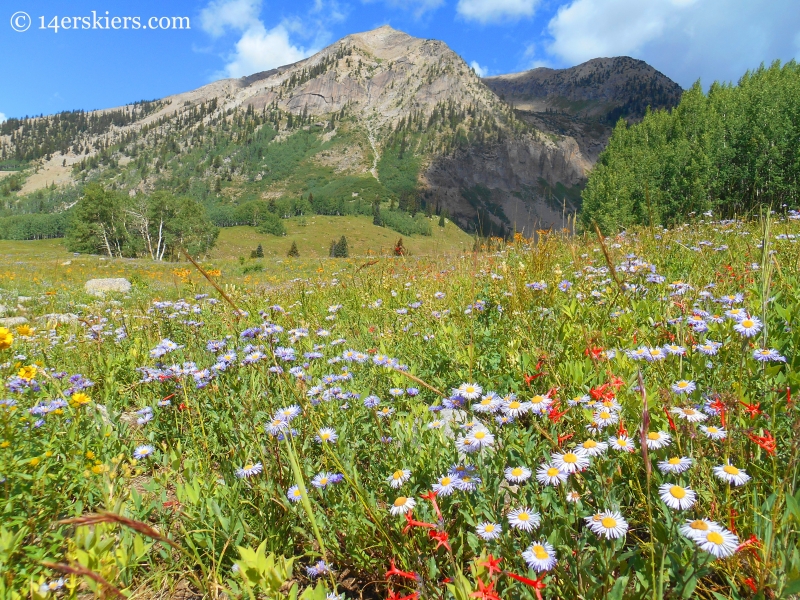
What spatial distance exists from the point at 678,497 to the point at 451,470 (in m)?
0.76

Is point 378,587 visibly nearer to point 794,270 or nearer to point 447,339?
point 447,339

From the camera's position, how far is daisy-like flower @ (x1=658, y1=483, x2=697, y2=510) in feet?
4.18

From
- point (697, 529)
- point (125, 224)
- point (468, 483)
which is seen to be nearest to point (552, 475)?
point (468, 483)

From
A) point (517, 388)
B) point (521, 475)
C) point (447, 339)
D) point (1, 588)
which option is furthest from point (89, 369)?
point (521, 475)

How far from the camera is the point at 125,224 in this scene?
7581cm

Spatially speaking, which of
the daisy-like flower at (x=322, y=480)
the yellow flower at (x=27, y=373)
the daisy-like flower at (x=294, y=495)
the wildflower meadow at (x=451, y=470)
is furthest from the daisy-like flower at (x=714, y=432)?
the yellow flower at (x=27, y=373)

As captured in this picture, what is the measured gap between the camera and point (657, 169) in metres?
46.4

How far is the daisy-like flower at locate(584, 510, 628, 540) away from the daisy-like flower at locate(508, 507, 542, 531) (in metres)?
0.17

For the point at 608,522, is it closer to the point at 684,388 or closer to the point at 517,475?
the point at 517,475

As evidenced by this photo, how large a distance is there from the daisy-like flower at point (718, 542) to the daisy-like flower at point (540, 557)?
0.41 meters

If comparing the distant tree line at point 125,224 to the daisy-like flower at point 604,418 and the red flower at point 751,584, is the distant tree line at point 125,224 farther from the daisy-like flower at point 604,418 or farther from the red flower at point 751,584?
the red flower at point 751,584

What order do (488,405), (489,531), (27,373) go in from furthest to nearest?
(27,373)
(488,405)
(489,531)

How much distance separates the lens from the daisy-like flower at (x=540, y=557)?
1.35 m

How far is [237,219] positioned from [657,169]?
15298 centimetres
